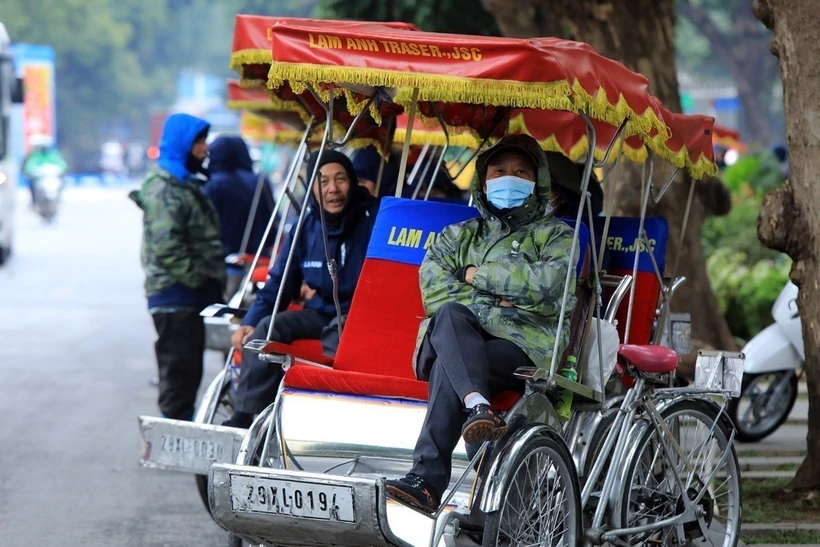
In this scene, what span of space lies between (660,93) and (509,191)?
522 centimetres

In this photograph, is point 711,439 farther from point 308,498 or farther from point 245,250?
point 245,250

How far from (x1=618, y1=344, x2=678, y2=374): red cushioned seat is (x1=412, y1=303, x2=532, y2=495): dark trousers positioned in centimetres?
56

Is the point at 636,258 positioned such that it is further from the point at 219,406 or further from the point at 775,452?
the point at 775,452

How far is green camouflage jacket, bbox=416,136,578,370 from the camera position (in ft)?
16.7

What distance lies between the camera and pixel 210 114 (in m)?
85.5

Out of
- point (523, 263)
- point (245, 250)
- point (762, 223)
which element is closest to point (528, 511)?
point (523, 263)

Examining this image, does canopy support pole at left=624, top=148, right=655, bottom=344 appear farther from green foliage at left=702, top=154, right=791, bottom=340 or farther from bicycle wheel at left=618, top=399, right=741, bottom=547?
green foliage at left=702, top=154, right=791, bottom=340

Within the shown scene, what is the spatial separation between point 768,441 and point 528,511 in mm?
4341

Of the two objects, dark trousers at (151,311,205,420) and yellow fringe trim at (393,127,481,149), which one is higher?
yellow fringe trim at (393,127,481,149)

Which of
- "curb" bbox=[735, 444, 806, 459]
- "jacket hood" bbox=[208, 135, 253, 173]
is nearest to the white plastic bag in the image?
"curb" bbox=[735, 444, 806, 459]

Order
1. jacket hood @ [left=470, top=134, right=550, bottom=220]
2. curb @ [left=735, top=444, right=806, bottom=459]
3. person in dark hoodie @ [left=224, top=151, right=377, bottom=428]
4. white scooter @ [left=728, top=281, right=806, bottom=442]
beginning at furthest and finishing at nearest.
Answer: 1. white scooter @ [left=728, top=281, right=806, bottom=442]
2. curb @ [left=735, top=444, right=806, bottom=459]
3. person in dark hoodie @ [left=224, top=151, right=377, bottom=428]
4. jacket hood @ [left=470, top=134, right=550, bottom=220]

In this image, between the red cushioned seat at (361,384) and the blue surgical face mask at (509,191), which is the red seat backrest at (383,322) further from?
the blue surgical face mask at (509,191)

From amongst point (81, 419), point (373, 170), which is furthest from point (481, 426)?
point (81, 419)

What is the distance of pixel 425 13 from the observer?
550 inches
